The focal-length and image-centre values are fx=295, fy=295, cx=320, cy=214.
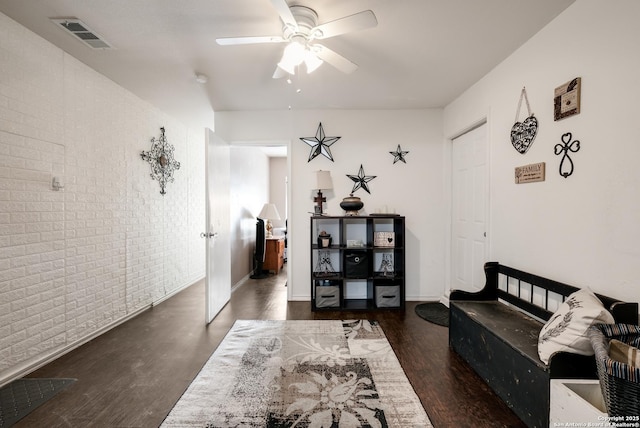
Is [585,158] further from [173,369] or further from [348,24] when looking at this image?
[173,369]

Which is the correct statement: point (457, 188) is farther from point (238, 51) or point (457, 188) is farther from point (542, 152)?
point (238, 51)

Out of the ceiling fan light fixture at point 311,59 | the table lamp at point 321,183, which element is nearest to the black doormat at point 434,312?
the table lamp at point 321,183

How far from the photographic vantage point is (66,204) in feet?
8.29

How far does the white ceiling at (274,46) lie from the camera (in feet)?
6.27

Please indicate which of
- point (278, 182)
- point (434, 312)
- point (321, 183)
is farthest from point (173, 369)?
point (278, 182)

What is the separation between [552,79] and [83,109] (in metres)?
3.86

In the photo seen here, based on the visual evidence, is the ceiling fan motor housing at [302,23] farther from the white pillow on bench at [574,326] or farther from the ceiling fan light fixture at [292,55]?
the white pillow on bench at [574,326]

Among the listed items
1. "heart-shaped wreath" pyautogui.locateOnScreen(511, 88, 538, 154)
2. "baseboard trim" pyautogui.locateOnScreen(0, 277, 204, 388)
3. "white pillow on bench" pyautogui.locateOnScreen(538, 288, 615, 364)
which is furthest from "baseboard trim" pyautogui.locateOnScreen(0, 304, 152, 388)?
"heart-shaped wreath" pyautogui.locateOnScreen(511, 88, 538, 154)

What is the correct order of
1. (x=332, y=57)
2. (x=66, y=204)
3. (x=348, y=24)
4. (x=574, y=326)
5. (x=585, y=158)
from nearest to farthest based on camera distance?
(x=574, y=326) < (x=348, y=24) < (x=585, y=158) < (x=332, y=57) < (x=66, y=204)

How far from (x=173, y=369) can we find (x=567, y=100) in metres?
3.41

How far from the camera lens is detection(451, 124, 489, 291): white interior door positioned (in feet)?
10.2

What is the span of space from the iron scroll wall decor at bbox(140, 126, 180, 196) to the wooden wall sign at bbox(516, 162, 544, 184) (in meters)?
4.00

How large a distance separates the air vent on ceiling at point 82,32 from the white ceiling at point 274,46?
0.05 metres

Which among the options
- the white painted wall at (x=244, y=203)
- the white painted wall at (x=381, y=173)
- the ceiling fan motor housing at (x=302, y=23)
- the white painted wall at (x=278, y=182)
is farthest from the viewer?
the white painted wall at (x=278, y=182)
